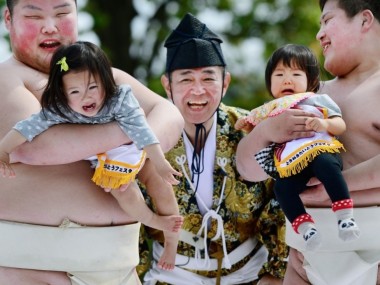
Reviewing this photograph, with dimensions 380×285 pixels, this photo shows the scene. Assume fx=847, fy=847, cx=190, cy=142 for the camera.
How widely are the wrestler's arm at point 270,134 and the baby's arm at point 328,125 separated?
0.04m

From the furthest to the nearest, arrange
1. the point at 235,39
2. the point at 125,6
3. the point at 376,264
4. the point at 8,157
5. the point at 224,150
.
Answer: the point at 235,39 → the point at 125,6 → the point at 224,150 → the point at 376,264 → the point at 8,157

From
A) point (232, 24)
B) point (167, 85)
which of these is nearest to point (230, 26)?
point (232, 24)

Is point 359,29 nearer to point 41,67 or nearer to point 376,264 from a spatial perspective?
point 376,264

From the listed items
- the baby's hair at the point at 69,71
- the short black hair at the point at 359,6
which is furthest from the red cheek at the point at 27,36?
the short black hair at the point at 359,6

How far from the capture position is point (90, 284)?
2.83 metres

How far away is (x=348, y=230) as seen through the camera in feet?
8.48

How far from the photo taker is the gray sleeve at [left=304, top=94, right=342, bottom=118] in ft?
9.12

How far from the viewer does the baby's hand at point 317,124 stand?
2.71 m

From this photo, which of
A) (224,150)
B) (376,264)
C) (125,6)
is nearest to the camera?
(376,264)

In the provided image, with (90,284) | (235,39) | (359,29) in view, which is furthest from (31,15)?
(235,39)

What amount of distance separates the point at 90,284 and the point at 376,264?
949 millimetres

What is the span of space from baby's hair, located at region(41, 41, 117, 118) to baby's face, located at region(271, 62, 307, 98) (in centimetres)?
68

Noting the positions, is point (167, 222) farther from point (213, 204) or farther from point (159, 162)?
point (213, 204)

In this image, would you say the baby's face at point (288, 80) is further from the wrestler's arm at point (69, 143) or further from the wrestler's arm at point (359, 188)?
the wrestler's arm at point (69, 143)
